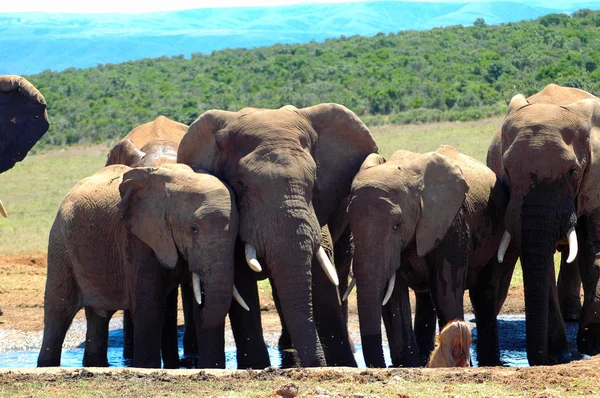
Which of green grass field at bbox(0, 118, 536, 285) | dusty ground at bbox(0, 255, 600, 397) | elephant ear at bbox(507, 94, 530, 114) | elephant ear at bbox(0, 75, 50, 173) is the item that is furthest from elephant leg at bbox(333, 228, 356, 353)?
green grass field at bbox(0, 118, 536, 285)

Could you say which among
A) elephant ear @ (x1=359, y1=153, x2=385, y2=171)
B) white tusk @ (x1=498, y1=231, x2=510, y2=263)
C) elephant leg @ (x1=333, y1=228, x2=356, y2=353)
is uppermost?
elephant ear @ (x1=359, y1=153, x2=385, y2=171)

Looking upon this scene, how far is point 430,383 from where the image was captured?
7.91 meters

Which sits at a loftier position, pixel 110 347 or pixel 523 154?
pixel 523 154

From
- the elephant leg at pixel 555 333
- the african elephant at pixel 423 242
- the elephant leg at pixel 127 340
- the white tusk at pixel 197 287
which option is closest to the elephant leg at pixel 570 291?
the african elephant at pixel 423 242

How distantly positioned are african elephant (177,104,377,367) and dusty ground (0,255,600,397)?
1034 millimetres

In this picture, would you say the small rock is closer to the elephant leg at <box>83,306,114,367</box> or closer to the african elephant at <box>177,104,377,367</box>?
the african elephant at <box>177,104,377,367</box>

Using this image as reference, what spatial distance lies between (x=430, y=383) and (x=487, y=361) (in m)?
2.91

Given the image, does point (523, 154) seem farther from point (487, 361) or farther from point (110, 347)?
point (110, 347)

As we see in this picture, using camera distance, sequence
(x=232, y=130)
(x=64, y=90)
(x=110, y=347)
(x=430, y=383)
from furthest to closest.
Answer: (x=64, y=90), (x=110, y=347), (x=232, y=130), (x=430, y=383)

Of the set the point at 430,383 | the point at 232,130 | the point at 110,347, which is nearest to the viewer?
the point at 430,383

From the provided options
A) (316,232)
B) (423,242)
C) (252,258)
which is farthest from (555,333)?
(252,258)

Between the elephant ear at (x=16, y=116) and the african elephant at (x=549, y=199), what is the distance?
4150mm

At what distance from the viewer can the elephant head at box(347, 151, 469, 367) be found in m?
9.44

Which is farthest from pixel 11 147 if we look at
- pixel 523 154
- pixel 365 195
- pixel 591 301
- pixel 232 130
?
pixel 591 301
